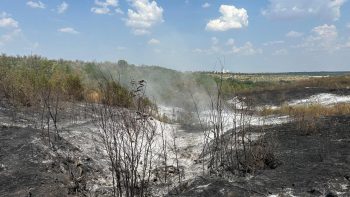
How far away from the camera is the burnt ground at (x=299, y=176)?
6.88 meters

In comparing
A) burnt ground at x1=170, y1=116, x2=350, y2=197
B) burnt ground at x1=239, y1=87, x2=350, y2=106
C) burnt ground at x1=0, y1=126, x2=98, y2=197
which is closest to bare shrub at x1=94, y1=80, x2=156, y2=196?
burnt ground at x1=170, y1=116, x2=350, y2=197

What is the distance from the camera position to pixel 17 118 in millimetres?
11945

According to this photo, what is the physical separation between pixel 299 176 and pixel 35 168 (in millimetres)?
4607

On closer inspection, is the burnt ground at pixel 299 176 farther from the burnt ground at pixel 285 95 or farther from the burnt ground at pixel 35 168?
the burnt ground at pixel 285 95

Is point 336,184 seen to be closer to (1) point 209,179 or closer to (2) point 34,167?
(1) point 209,179

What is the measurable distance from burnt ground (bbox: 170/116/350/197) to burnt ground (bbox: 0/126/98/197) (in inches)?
72.9

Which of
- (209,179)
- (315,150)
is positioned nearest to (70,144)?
(209,179)

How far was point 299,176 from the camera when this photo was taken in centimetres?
774

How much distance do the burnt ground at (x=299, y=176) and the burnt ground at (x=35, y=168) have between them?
6.08 feet

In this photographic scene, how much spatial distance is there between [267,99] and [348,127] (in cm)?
2040

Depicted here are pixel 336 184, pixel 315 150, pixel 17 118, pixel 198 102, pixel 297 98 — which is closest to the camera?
pixel 336 184

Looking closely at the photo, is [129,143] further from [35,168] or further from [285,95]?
[285,95]

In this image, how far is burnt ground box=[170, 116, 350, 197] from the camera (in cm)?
688

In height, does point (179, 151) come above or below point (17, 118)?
below
